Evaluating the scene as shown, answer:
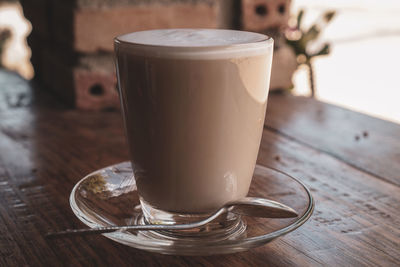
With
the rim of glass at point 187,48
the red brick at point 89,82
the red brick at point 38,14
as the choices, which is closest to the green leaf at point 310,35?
the red brick at point 89,82

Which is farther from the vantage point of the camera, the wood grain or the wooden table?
the wood grain

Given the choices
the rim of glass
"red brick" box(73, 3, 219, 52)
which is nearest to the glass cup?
the rim of glass

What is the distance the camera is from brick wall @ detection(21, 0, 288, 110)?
0.93 metres

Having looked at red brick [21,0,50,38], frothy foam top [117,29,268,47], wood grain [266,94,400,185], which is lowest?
wood grain [266,94,400,185]

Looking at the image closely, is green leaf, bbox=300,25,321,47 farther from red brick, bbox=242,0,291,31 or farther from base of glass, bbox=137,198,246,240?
base of glass, bbox=137,198,246,240

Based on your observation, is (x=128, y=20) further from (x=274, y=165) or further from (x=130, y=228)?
(x=130, y=228)

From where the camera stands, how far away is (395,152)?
2.40 feet

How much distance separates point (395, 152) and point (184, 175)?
1.32 feet

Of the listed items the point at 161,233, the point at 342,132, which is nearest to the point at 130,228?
Result: the point at 161,233

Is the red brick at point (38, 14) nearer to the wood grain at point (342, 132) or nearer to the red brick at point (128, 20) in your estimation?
the red brick at point (128, 20)

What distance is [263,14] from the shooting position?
3.55 ft

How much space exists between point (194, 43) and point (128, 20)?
A: 55 cm

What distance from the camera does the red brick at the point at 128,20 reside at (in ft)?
3.04

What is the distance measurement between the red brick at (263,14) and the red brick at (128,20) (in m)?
0.07
